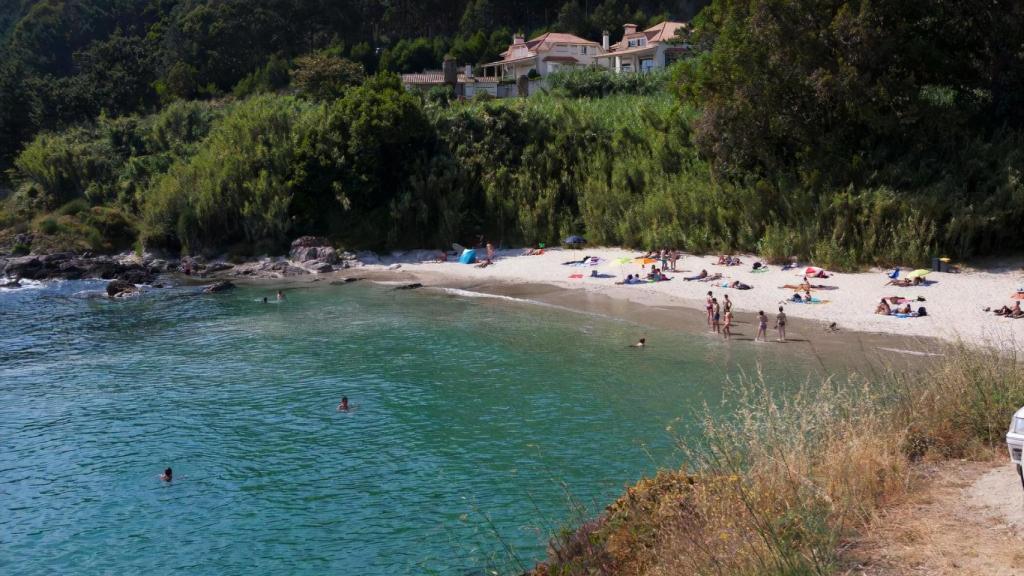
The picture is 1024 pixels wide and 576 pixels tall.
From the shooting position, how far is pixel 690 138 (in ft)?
126

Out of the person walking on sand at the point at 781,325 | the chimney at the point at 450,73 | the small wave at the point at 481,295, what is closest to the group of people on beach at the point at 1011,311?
the person walking on sand at the point at 781,325

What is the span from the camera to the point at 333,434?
17.8 metres

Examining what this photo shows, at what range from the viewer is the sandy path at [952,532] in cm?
659

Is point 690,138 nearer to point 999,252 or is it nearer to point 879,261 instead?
point 879,261

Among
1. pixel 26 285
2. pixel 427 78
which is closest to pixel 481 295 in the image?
pixel 26 285

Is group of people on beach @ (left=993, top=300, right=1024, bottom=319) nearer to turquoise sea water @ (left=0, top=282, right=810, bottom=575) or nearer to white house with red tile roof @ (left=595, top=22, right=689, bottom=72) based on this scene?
turquoise sea water @ (left=0, top=282, right=810, bottom=575)

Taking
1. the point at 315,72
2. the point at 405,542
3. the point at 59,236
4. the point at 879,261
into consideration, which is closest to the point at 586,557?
the point at 405,542

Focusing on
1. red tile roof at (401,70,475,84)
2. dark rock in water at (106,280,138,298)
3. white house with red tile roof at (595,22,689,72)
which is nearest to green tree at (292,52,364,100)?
red tile roof at (401,70,475,84)

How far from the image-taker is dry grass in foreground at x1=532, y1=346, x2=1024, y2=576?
6.70 m

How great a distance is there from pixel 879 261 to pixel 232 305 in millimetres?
26836

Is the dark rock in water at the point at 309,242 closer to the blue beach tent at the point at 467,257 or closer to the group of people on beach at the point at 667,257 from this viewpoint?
the blue beach tent at the point at 467,257

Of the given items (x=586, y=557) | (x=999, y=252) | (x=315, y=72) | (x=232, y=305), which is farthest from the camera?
(x=315, y=72)

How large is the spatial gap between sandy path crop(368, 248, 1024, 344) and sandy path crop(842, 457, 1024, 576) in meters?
11.4

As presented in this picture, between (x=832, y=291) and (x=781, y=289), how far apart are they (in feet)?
6.12
